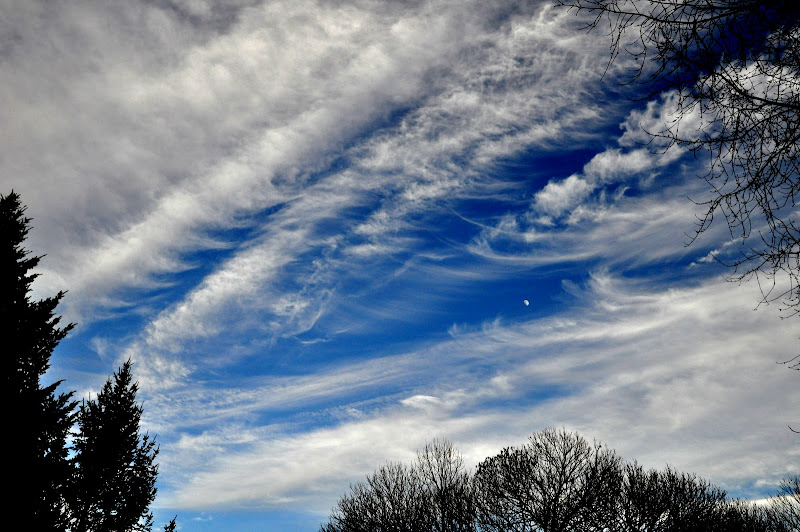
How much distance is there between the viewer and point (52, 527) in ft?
59.2

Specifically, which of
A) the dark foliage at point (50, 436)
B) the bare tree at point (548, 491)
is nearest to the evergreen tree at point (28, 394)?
the dark foliage at point (50, 436)

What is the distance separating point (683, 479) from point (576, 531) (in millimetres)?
8340

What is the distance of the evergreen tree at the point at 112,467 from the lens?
2586 centimetres

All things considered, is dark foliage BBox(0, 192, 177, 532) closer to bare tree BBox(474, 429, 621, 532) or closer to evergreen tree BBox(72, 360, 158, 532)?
evergreen tree BBox(72, 360, 158, 532)

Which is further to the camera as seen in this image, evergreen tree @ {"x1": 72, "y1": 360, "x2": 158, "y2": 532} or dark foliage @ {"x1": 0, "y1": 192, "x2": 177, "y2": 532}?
evergreen tree @ {"x1": 72, "y1": 360, "x2": 158, "y2": 532}

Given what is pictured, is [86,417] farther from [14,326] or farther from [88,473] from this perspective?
[14,326]

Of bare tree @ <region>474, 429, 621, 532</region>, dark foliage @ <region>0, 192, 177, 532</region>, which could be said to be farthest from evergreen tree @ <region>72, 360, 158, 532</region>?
bare tree @ <region>474, 429, 621, 532</region>

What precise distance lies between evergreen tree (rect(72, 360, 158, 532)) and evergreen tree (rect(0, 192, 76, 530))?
4.72m

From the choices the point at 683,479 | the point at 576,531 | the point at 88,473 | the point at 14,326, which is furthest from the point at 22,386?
the point at 683,479

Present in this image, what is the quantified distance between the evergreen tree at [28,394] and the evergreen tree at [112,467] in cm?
472

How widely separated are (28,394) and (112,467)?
1132 cm

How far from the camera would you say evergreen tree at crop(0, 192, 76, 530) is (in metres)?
17.8

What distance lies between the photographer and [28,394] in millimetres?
18250

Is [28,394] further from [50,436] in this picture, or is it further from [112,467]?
[112,467]
